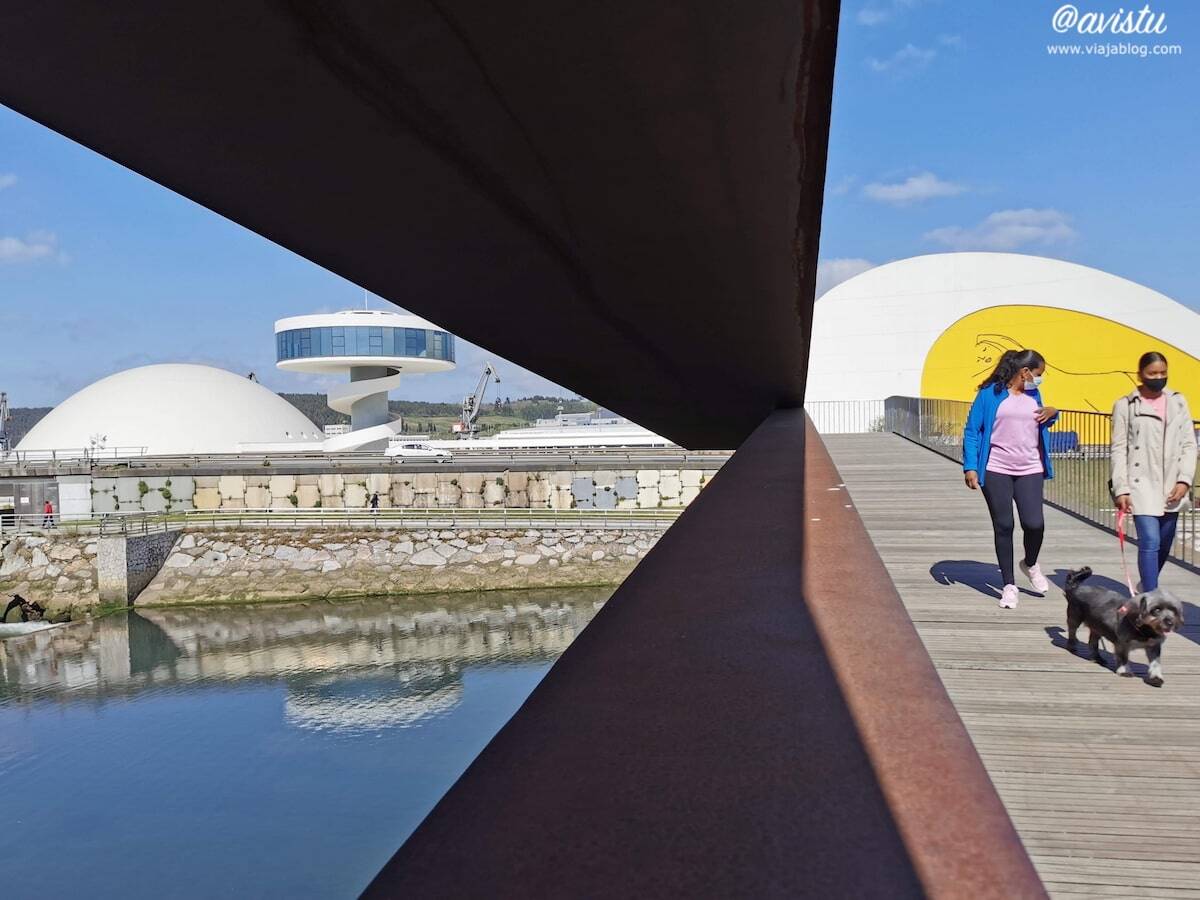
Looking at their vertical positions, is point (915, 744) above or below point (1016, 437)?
below

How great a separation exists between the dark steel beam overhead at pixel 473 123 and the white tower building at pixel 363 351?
58.5 metres

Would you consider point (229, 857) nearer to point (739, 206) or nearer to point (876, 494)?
point (876, 494)

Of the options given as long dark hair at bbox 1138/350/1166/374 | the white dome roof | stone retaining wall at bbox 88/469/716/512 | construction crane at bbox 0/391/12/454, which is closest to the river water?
stone retaining wall at bbox 88/469/716/512

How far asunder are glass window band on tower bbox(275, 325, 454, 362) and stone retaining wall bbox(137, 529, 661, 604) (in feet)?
105

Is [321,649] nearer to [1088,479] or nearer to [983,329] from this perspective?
[1088,479]

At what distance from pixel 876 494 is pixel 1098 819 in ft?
25.9

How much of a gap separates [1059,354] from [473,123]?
37.7m

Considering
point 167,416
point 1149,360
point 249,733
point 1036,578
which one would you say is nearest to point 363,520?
point 249,733

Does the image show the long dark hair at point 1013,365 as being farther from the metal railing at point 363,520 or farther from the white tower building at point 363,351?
the white tower building at point 363,351

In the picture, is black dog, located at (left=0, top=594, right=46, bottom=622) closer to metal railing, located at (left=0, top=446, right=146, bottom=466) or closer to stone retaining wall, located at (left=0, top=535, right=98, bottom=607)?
stone retaining wall, located at (left=0, top=535, right=98, bottom=607)

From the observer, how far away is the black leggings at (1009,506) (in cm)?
461

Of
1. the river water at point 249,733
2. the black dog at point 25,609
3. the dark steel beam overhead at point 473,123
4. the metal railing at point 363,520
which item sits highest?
the dark steel beam overhead at point 473,123

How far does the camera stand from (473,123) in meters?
2.27

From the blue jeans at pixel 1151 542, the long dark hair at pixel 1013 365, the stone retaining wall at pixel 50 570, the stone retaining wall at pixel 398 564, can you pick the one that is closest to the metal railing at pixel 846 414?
the stone retaining wall at pixel 398 564
